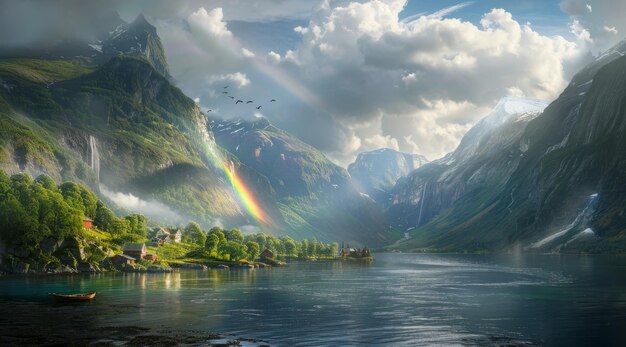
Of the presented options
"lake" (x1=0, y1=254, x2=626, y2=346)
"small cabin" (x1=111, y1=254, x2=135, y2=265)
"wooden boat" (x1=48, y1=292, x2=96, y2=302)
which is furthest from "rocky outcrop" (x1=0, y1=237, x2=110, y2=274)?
"wooden boat" (x1=48, y1=292, x2=96, y2=302)

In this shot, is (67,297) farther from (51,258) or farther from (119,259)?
(119,259)

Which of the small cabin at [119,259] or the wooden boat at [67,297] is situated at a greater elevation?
the small cabin at [119,259]

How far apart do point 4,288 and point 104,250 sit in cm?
7722

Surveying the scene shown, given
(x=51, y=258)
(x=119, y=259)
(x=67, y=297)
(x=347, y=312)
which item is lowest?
(x=347, y=312)

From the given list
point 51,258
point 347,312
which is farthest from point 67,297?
point 51,258

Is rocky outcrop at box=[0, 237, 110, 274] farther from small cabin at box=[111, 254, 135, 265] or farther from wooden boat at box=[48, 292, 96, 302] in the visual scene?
wooden boat at box=[48, 292, 96, 302]

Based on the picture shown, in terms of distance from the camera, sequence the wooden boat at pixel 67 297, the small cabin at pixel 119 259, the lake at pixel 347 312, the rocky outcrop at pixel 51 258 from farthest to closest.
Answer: the small cabin at pixel 119 259 < the rocky outcrop at pixel 51 258 < the wooden boat at pixel 67 297 < the lake at pixel 347 312

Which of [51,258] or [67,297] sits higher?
[51,258]

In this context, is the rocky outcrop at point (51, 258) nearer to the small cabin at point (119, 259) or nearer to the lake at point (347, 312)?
the small cabin at point (119, 259)

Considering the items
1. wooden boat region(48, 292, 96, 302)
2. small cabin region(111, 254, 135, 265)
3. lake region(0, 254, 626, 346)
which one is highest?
small cabin region(111, 254, 135, 265)

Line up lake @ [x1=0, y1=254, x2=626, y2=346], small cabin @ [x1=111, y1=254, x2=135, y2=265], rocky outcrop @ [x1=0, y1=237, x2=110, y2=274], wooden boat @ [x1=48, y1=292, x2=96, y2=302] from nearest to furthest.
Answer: lake @ [x1=0, y1=254, x2=626, y2=346] → wooden boat @ [x1=48, y1=292, x2=96, y2=302] → rocky outcrop @ [x1=0, y1=237, x2=110, y2=274] → small cabin @ [x1=111, y1=254, x2=135, y2=265]

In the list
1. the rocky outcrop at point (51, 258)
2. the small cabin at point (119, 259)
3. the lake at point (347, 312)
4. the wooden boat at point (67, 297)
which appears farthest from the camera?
the small cabin at point (119, 259)

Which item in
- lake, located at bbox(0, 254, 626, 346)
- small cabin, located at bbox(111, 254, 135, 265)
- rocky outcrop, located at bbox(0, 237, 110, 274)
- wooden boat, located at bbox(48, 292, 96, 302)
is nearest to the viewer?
lake, located at bbox(0, 254, 626, 346)

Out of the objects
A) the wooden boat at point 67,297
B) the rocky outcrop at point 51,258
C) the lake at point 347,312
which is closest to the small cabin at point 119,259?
the rocky outcrop at point 51,258
